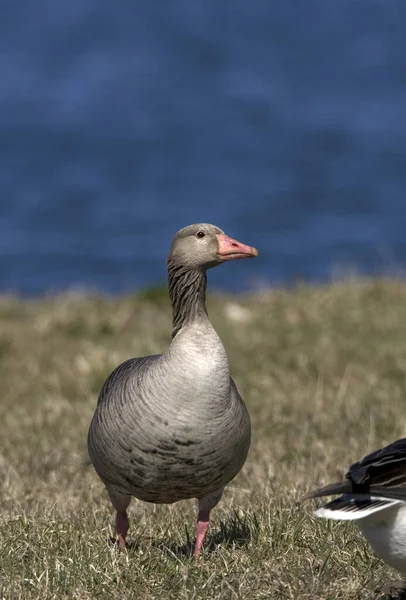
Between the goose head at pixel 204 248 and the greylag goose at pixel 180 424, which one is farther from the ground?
the goose head at pixel 204 248

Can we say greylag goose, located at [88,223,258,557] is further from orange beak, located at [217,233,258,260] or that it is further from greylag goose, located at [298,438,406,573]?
greylag goose, located at [298,438,406,573]

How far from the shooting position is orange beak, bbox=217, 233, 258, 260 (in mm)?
5699

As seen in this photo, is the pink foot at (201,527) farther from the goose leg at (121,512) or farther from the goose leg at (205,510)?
the goose leg at (121,512)

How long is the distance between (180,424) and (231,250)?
1025 millimetres

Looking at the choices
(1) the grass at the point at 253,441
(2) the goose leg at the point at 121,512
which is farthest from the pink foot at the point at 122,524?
(1) the grass at the point at 253,441

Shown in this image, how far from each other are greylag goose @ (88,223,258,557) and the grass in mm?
318

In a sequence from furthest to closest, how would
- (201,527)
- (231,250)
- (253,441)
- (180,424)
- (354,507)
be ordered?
(253,441) < (231,250) < (201,527) < (180,424) < (354,507)

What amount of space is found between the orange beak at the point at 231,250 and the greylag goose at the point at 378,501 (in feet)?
5.17

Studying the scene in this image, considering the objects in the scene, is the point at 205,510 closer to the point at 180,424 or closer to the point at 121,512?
the point at 121,512

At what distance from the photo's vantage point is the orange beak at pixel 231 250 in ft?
18.7

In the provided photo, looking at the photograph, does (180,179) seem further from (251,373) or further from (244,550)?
(244,550)

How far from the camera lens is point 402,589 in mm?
4781

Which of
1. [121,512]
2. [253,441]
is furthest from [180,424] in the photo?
[253,441]

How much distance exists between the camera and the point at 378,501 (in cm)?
421
